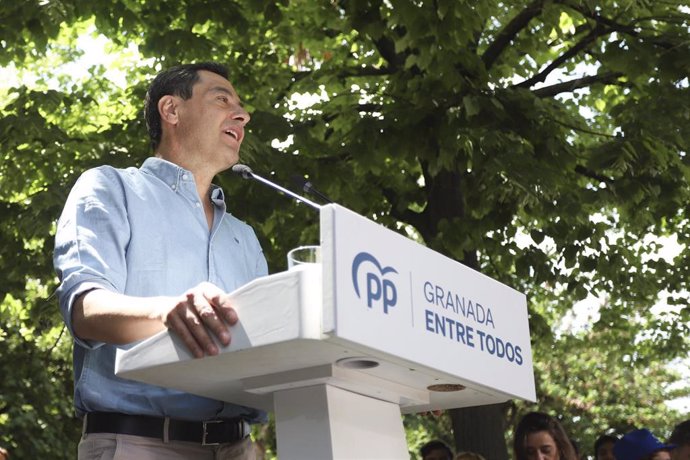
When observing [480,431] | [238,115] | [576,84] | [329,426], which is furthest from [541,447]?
[329,426]

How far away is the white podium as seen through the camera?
193cm

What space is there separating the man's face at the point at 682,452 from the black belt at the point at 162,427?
4992 mm

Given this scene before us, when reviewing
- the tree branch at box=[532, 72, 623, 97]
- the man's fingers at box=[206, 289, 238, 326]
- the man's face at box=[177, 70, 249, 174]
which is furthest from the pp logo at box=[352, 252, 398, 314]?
the tree branch at box=[532, 72, 623, 97]

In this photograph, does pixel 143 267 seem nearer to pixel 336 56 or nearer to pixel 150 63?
pixel 336 56

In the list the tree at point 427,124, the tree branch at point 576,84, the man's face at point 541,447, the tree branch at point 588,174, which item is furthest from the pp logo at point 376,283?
→ the tree branch at point 576,84

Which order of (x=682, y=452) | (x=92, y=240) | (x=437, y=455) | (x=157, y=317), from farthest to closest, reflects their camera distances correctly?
(x=437, y=455) → (x=682, y=452) → (x=92, y=240) → (x=157, y=317)

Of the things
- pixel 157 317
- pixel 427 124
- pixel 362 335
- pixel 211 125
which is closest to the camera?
pixel 362 335

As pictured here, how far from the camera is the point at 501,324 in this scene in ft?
8.25

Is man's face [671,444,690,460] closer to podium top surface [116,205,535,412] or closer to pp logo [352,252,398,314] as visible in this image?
podium top surface [116,205,535,412]

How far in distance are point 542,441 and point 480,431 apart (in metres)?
2.26

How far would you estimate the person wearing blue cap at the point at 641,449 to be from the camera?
8008 mm

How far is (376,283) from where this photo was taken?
2.02 meters

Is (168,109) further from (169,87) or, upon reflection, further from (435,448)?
(435,448)

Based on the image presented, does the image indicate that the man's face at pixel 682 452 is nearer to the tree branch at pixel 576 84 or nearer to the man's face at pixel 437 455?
the man's face at pixel 437 455
